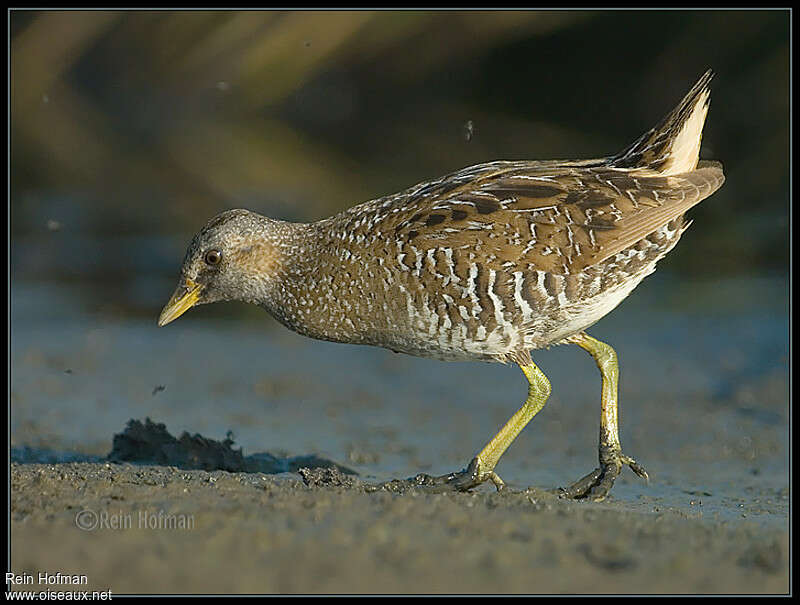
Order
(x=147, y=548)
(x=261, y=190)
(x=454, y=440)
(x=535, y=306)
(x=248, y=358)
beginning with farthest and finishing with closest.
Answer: (x=261, y=190) < (x=248, y=358) < (x=454, y=440) < (x=535, y=306) < (x=147, y=548)

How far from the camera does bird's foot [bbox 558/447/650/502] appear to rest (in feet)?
21.1

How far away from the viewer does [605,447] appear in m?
6.77

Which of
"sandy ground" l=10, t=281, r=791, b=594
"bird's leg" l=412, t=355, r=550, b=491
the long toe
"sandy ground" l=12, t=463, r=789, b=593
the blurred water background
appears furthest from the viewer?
Result: the blurred water background

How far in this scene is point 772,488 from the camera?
24.3 ft

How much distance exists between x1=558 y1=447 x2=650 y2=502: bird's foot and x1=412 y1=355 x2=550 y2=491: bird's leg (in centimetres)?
41

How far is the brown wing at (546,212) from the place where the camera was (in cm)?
617

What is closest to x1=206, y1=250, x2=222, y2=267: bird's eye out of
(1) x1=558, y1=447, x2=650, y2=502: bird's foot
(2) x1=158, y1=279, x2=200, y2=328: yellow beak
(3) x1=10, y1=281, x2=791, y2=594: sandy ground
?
(2) x1=158, y1=279, x2=200, y2=328: yellow beak

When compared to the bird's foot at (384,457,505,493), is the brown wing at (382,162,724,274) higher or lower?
higher

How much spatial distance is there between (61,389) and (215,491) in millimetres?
4634

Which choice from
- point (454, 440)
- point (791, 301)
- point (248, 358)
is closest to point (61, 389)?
point (248, 358)

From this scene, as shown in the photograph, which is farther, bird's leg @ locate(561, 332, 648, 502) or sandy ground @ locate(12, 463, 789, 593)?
bird's leg @ locate(561, 332, 648, 502)

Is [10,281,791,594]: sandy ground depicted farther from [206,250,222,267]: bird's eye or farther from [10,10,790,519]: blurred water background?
[206,250,222,267]: bird's eye

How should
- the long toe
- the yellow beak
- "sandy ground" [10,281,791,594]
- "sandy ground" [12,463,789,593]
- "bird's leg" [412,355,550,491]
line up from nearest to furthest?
"sandy ground" [12,463,789,593] → "sandy ground" [10,281,791,594] → "bird's leg" [412,355,550,491] → the long toe → the yellow beak

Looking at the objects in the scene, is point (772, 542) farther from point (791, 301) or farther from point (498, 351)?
point (791, 301)
